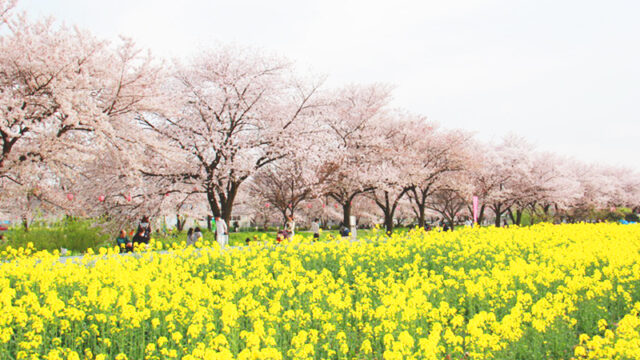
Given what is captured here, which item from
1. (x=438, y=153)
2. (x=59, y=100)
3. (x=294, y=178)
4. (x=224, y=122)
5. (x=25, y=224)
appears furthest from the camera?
(x=438, y=153)

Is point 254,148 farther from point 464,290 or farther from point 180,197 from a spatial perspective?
point 464,290

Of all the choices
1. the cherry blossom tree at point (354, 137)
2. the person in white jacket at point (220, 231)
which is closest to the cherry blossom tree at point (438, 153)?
the cherry blossom tree at point (354, 137)

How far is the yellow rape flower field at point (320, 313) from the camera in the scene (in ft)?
15.9

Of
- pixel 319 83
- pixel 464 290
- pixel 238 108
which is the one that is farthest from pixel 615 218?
pixel 464 290

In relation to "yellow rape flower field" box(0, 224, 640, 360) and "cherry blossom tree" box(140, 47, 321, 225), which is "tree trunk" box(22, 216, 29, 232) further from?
"yellow rape flower field" box(0, 224, 640, 360)

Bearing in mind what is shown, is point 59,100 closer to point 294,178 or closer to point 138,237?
point 138,237

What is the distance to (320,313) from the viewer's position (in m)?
5.91

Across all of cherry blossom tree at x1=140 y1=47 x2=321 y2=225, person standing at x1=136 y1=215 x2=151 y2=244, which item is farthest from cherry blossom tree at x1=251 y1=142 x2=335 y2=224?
person standing at x1=136 y1=215 x2=151 y2=244

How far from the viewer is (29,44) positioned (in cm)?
1491

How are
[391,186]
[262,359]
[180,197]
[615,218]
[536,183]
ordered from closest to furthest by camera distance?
[262,359] → [180,197] → [391,186] → [536,183] → [615,218]

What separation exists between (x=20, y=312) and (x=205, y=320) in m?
2.26

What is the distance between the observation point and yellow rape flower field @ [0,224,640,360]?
4.84 meters

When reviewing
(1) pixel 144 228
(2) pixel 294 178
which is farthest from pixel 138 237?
(2) pixel 294 178

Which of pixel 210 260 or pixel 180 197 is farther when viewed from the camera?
pixel 180 197
